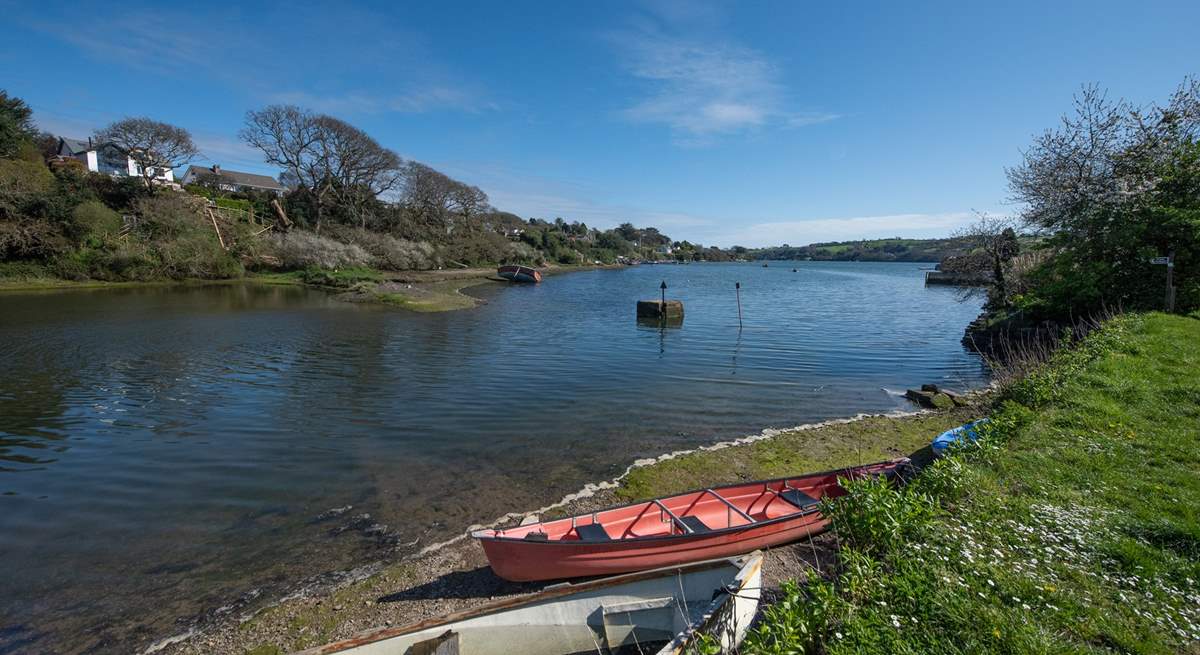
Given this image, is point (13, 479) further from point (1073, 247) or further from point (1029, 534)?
point (1073, 247)

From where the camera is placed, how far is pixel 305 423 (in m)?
13.5

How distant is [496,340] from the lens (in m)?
25.1

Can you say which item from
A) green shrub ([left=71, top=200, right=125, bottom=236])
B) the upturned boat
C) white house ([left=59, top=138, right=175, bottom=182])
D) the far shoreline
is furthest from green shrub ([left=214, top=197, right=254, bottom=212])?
the upturned boat

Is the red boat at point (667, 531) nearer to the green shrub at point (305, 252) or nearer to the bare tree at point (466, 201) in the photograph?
the green shrub at point (305, 252)

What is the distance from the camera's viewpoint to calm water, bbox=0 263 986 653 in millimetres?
7625

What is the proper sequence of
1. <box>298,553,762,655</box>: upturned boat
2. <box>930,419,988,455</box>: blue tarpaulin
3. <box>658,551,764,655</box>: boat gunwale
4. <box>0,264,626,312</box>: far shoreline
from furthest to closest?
<box>0,264,626,312</box>: far shoreline, <box>930,419,988,455</box>: blue tarpaulin, <box>298,553,762,655</box>: upturned boat, <box>658,551,764,655</box>: boat gunwale

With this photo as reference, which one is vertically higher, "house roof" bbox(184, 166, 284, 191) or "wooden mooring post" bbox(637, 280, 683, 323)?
"house roof" bbox(184, 166, 284, 191)

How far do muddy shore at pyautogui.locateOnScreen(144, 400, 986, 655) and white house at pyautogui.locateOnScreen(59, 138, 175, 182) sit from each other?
62.9m

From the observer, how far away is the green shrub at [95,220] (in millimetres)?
39656

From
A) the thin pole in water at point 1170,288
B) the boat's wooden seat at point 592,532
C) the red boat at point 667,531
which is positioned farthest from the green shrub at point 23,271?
the thin pole in water at point 1170,288

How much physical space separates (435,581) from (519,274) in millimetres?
57715

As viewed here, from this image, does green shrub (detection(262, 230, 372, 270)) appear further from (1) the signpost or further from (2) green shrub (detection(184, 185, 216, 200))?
(1) the signpost

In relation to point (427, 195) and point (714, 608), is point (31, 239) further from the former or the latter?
point (714, 608)

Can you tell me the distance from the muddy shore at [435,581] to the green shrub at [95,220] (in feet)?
163
